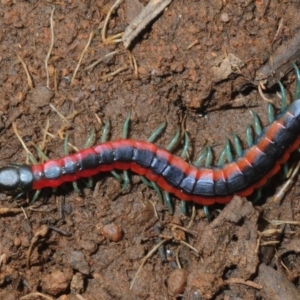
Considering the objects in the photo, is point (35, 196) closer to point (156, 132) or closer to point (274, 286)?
point (156, 132)

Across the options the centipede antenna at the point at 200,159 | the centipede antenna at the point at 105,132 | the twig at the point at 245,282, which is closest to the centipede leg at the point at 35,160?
the centipede antenna at the point at 105,132

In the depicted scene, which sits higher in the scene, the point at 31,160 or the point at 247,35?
the point at 247,35

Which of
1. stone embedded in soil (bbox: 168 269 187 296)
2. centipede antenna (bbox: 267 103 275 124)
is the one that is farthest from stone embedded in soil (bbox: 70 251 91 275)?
centipede antenna (bbox: 267 103 275 124)

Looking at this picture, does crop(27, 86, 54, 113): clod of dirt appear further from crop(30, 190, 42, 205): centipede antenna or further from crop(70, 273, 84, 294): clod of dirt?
crop(70, 273, 84, 294): clod of dirt

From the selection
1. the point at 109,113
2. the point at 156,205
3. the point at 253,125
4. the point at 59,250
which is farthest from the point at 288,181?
the point at 59,250

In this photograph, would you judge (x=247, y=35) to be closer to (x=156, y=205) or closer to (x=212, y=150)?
(x=212, y=150)

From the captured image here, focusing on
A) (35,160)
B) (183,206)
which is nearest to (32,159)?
(35,160)

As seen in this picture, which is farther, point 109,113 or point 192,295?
point 109,113

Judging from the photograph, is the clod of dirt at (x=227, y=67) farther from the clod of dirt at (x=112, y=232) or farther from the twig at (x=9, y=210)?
the twig at (x=9, y=210)
